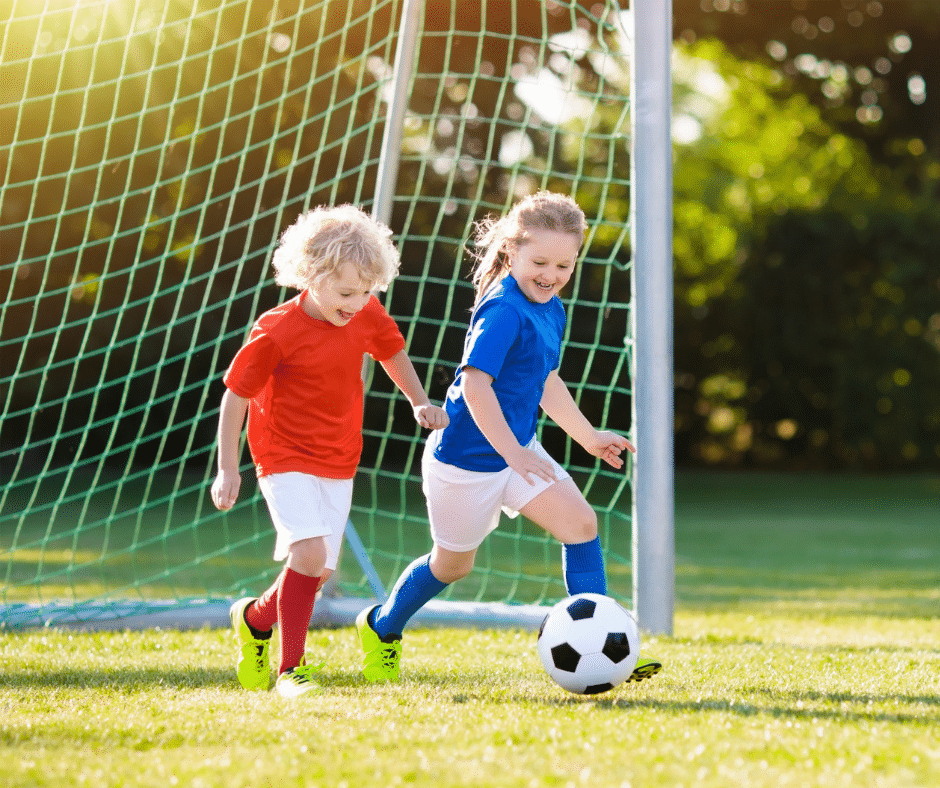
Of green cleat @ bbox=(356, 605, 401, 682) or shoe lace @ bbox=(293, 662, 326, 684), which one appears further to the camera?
green cleat @ bbox=(356, 605, 401, 682)

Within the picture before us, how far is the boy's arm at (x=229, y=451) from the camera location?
2.95 meters

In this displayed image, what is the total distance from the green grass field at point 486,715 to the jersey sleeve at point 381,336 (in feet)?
3.02

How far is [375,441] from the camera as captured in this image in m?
13.1

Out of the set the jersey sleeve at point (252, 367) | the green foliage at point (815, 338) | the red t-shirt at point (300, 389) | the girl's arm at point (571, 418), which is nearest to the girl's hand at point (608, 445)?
the girl's arm at point (571, 418)

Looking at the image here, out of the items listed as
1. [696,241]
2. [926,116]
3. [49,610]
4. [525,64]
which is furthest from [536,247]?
[926,116]

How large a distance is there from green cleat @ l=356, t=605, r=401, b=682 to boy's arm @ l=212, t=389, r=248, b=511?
57 centimetres

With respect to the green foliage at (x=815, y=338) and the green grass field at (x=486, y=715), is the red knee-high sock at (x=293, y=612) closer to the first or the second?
the green grass field at (x=486, y=715)

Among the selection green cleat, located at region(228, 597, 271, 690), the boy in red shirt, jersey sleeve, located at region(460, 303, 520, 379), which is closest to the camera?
jersey sleeve, located at region(460, 303, 520, 379)

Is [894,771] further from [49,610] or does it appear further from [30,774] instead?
[49,610]

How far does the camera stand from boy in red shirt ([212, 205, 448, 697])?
118 inches

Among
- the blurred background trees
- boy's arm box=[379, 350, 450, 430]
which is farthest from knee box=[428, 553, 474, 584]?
the blurred background trees

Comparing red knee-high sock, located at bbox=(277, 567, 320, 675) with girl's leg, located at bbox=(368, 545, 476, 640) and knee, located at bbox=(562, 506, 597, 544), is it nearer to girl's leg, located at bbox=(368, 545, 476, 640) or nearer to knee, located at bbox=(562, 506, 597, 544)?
girl's leg, located at bbox=(368, 545, 476, 640)

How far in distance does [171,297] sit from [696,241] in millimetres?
9130

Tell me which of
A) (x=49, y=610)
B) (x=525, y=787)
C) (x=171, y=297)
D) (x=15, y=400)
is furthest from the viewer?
(x=171, y=297)
